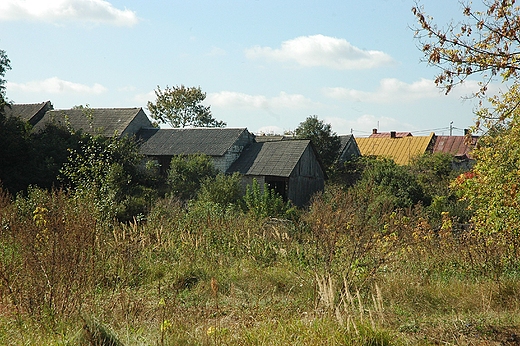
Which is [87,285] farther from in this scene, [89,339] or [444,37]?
[444,37]

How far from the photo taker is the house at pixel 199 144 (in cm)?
3419

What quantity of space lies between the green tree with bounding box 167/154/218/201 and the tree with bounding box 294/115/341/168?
1070cm

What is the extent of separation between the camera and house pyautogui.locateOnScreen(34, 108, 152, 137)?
38.7 m

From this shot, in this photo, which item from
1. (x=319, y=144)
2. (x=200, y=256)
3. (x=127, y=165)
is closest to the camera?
(x=200, y=256)

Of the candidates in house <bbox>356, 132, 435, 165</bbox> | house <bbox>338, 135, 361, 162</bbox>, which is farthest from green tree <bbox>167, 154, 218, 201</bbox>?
house <bbox>356, 132, 435, 165</bbox>

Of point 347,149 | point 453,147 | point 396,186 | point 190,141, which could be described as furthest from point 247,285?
point 453,147

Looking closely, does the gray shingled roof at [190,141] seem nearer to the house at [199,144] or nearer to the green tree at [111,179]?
the house at [199,144]

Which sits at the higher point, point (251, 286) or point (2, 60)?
point (2, 60)

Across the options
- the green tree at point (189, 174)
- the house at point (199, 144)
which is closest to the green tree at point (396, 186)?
the green tree at point (189, 174)

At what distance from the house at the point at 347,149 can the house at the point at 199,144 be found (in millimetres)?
8394

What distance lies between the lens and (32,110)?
42.5m

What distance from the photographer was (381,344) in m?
5.95

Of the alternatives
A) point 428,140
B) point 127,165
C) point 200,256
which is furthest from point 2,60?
point 428,140

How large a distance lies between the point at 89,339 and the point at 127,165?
65.7 ft
